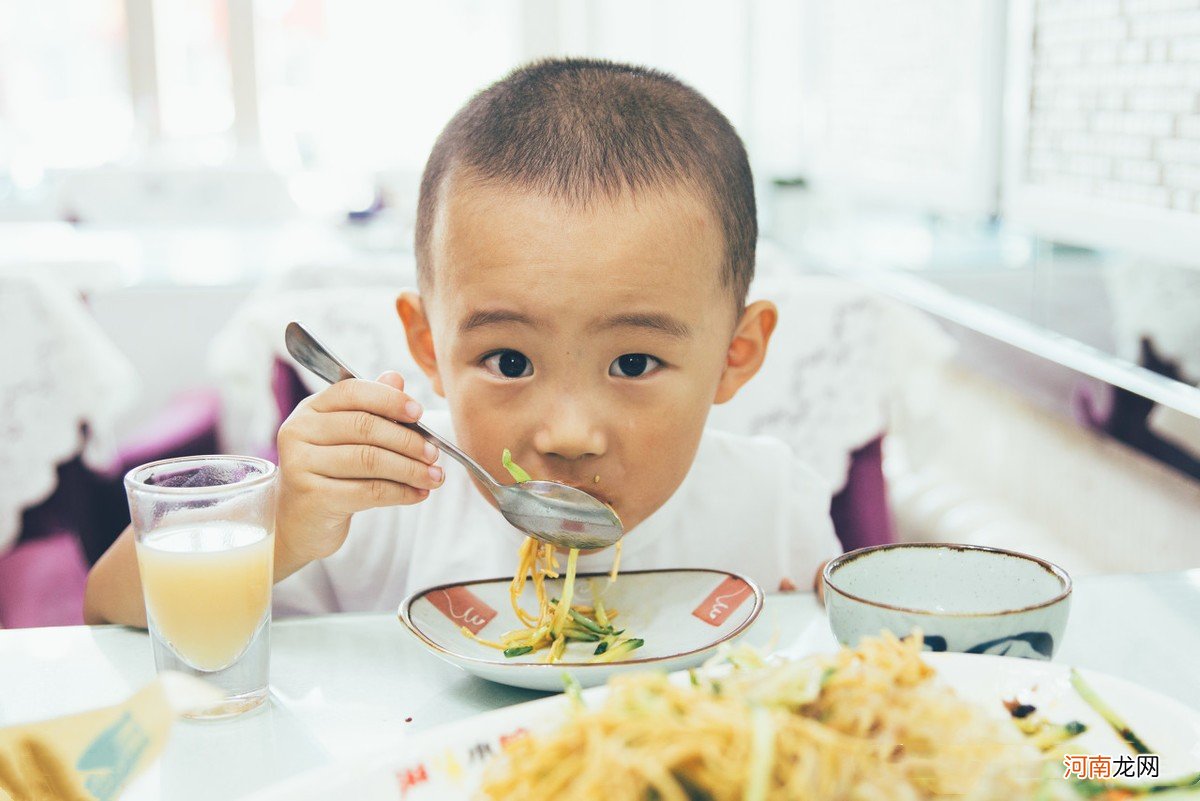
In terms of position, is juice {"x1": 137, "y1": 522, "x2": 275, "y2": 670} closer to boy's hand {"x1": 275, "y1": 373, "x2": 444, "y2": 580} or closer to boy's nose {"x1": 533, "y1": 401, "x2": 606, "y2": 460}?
boy's hand {"x1": 275, "y1": 373, "x2": 444, "y2": 580}

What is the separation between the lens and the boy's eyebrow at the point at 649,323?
99 cm

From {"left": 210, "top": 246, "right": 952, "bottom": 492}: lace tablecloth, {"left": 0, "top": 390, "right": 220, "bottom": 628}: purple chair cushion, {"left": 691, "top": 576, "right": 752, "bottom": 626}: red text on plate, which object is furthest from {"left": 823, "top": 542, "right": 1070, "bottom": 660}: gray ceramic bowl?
{"left": 0, "top": 390, "right": 220, "bottom": 628}: purple chair cushion

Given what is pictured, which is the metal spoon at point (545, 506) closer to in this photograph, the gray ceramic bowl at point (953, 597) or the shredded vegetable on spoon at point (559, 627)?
the shredded vegetable on spoon at point (559, 627)

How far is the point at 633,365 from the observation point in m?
1.03

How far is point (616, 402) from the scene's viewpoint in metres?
1.01

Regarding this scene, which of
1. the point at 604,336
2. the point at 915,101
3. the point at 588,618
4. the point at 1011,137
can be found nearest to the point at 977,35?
the point at 1011,137

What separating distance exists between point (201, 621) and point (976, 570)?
0.55m

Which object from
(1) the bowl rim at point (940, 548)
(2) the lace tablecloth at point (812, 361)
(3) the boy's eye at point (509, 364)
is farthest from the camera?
(2) the lace tablecloth at point (812, 361)

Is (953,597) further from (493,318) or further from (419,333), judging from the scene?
(419,333)

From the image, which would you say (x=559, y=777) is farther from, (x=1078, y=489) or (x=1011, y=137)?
(x=1011, y=137)

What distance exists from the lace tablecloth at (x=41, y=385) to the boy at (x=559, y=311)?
1.28m

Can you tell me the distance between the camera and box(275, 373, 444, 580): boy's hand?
951 mm

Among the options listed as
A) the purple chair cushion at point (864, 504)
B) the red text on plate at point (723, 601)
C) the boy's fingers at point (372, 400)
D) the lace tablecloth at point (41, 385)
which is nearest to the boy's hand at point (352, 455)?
the boy's fingers at point (372, 400)

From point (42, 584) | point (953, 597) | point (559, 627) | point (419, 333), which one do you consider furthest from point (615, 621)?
point (42, 584)
